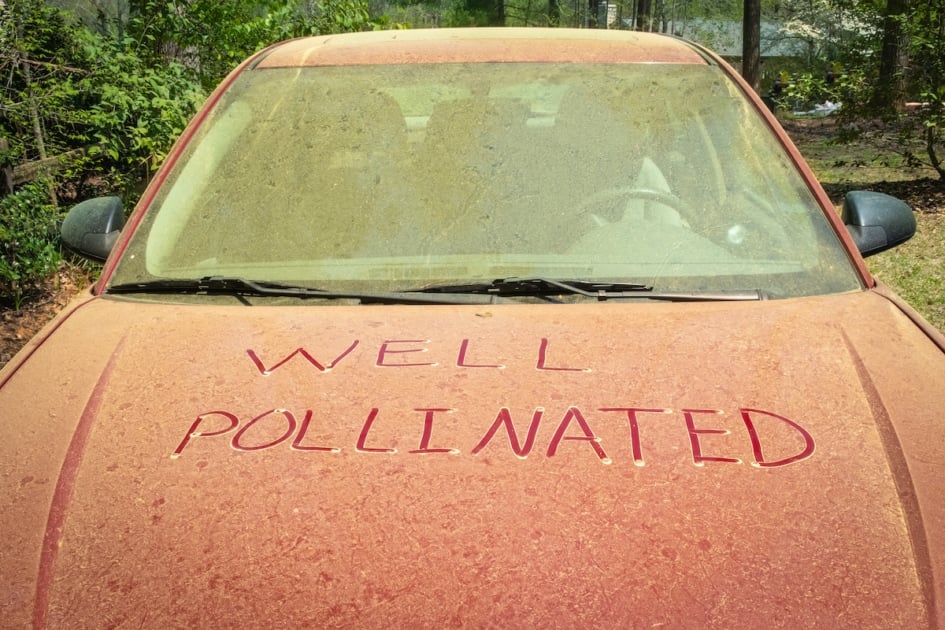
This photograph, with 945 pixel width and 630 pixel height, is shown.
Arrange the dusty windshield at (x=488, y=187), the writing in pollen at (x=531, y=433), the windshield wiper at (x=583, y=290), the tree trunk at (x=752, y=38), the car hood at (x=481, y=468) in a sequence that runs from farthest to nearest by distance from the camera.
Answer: the tree trunk at (x=752, y=38) → the dusty windshield at (x=488, y=187) → the windshield wiper at (x=583, y=290) → the writing in pollen at (x=531, y=433) → the car hood at (x=481, y=468)

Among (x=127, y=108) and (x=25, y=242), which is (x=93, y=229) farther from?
(x=127, y=108)

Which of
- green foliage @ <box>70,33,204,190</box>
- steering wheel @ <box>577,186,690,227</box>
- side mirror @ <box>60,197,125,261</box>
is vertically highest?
steering wheel @ <box>577,186,690,227</box>

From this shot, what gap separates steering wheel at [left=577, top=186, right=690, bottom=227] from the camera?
2.50m

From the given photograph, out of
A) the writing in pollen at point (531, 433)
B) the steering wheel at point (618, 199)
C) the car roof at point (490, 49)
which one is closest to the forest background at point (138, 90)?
the car roof at point (490, 49)

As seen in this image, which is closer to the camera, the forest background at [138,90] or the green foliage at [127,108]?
the forest background at [138,90]

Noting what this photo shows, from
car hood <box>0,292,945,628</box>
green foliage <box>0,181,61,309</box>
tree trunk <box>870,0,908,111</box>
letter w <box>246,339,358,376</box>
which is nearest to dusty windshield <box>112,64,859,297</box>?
car hood <box>0,292,945,628</box>

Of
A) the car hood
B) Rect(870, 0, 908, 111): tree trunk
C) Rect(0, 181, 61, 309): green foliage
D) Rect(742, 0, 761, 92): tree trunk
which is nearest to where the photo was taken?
the car hood

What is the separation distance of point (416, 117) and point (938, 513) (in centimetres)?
168

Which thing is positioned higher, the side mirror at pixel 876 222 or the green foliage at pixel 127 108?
the side mirror at pixel 876 222

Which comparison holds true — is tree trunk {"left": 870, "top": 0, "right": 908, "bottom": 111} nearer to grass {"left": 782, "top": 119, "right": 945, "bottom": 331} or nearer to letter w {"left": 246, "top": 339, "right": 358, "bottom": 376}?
grass {"left": 782, "top": 119, "right": 945, "bottom": 331}

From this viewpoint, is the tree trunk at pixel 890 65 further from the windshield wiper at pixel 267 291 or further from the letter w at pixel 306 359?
the letter w at pixel 306 359

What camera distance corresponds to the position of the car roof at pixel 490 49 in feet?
9.46

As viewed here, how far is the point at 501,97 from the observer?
2.76 metres

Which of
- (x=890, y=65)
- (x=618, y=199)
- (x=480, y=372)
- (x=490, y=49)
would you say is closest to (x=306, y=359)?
(x=480, y=372)
